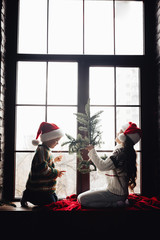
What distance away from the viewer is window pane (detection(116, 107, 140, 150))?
9.59 ft

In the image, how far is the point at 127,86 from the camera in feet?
9.76

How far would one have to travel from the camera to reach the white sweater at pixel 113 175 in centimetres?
238

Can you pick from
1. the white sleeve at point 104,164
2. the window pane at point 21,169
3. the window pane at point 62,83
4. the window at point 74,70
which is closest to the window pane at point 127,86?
the window at point 74,70

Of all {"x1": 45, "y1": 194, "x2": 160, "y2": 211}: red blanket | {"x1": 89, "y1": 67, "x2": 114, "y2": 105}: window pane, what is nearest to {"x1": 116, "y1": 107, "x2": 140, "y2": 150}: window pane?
{"x1": 89, "y1": 67, "x2": 114, "y2": 105}: window pane

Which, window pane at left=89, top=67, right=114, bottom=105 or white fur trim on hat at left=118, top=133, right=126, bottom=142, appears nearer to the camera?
white fur trim on hat at left=118, top=133, right=126, bottom=142

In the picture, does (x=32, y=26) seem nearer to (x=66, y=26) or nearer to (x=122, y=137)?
(x=66, y=26)

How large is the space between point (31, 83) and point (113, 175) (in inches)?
61.9

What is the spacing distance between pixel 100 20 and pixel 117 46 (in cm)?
43

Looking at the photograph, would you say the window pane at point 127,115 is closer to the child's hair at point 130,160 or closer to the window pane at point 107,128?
the window pane at point 107,128

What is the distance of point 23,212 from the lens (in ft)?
7.64

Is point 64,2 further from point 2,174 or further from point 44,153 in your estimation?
point 2,174

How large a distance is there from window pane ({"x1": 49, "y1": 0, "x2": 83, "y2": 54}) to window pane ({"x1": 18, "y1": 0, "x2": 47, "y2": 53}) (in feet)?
0.31

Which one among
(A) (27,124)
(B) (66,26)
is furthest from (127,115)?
(B) (66,26)

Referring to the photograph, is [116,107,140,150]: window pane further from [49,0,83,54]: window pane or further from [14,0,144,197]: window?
[49,0,83,54]: window pane
